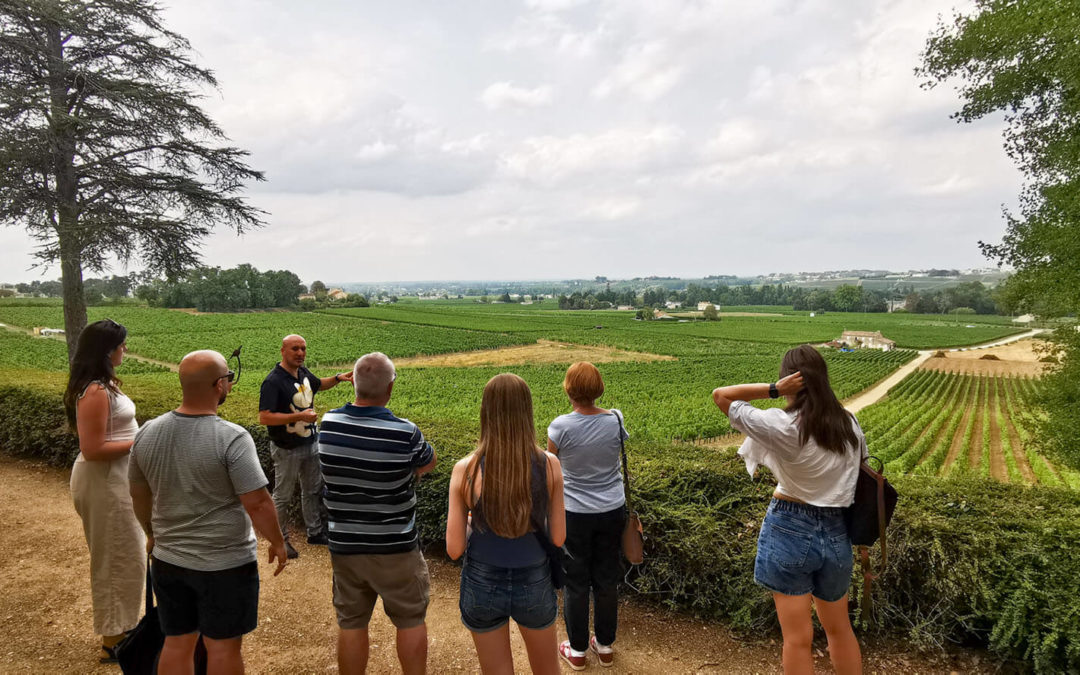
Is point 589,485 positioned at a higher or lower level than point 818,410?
Result: lower

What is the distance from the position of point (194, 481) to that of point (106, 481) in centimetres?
144

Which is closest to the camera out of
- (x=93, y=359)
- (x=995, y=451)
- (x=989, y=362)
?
(x=93, y=359)

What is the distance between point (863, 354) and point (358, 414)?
60329 mm

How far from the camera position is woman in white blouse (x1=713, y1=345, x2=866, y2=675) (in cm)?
247

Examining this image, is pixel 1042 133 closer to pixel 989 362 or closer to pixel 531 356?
pixel 531 356

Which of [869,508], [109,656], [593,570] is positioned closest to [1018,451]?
[869,508]

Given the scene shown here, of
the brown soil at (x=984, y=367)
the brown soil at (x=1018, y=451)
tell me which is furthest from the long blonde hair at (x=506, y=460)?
the brown soil at (x=984, y=367)

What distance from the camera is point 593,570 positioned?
328 centimetres

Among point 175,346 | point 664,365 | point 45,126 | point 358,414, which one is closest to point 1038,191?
point 358,414

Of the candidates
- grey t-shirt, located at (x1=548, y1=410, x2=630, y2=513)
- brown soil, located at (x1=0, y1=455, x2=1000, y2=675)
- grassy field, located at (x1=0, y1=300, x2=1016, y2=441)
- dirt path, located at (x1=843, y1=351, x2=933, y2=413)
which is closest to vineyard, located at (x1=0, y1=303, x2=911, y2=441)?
grassy field, located at (x1=0, y1=300, x2=1016, y2=441)

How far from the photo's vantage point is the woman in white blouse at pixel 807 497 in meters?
2.47

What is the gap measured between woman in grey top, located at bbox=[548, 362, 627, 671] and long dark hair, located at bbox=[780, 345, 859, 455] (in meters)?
1.03

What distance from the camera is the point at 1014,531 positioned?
11.0 ft

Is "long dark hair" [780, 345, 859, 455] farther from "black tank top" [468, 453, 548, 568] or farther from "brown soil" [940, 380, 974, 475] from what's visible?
"brown soil" [940, 380, 974, 475]
